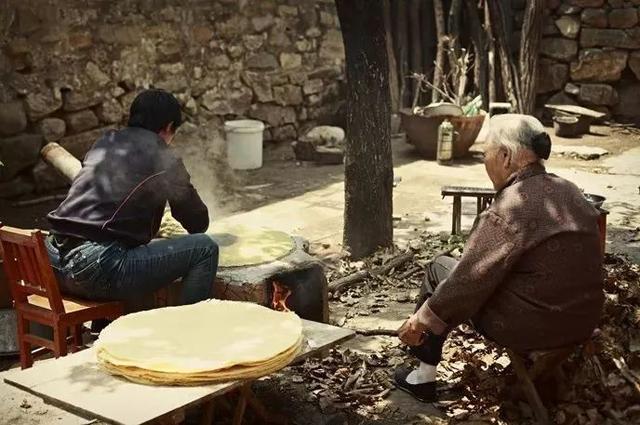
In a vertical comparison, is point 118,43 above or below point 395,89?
above

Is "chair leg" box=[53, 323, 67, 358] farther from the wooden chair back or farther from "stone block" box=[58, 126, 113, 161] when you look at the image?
"stone block" box=[58, 126, 113, 161]

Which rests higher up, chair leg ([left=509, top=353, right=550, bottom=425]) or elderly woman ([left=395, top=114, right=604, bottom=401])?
elderly woman ([left=395, top=114, right=604, bottom=401])

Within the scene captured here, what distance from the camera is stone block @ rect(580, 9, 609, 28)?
12.2 meters

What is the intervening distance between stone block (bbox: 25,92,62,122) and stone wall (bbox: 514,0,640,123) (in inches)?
274

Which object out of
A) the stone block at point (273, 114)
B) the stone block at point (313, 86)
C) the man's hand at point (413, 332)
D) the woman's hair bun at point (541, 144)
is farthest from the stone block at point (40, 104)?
the woman's hair bun at point (541, 144)

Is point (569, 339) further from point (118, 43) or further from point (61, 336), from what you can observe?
point (118, 43)

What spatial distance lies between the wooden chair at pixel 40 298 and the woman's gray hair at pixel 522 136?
206cm

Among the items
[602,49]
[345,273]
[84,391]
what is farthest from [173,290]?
[602,49]

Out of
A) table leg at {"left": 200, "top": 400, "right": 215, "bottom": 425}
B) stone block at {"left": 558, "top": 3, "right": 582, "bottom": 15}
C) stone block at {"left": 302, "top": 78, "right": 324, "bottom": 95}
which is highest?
stone block at {"left": 558, "top": 3, "right": 582, "bottom": 15}

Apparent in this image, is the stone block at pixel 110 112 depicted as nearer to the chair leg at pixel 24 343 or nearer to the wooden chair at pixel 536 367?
the chair leg at pixel 24 343

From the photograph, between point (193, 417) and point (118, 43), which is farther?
point (118, 43)

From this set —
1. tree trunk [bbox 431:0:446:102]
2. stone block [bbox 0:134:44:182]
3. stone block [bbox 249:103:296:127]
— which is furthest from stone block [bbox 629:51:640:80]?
stone block [bbox 0:134:44:182]

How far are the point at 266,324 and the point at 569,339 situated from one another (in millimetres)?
1275

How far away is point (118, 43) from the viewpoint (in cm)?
931
